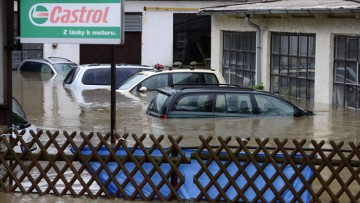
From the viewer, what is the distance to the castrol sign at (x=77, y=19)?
11297 millimetres

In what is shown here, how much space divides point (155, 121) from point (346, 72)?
7319mm

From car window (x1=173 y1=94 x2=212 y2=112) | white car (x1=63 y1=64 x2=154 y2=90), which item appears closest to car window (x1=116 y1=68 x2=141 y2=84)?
white car (x1=63 y1=64 x2=154 y2=90)

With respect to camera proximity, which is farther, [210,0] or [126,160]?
[210,0]

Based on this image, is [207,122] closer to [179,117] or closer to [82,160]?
[179,117]

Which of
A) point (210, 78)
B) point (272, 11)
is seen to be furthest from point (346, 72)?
point (210, 78)

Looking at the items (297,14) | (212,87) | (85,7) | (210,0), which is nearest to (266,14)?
(297,14)

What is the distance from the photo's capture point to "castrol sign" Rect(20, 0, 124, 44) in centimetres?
1130

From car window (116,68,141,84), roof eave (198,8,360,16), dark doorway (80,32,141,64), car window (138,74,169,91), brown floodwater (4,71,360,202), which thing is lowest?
brown floodwater (4,71,360,202)

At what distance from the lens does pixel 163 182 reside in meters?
10.5

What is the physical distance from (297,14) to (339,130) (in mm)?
7224

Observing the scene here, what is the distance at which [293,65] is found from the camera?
1125 inches

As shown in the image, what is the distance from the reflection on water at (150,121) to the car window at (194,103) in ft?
0.96

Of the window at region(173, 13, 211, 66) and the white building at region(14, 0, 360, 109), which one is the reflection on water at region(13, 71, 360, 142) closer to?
the white building at region(14, 0, 360, 109)

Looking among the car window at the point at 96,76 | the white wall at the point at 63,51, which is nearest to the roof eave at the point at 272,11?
the car window at the point at 96,76
